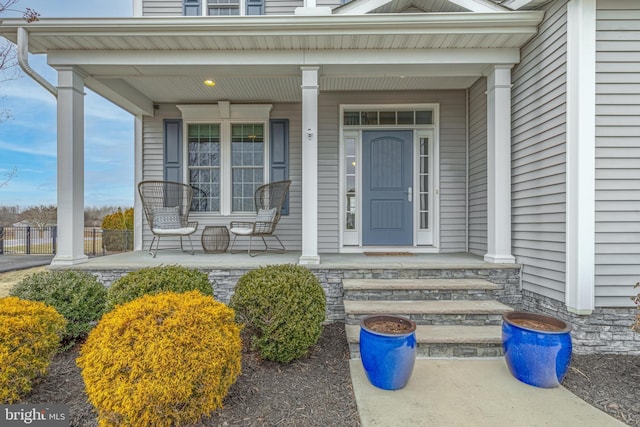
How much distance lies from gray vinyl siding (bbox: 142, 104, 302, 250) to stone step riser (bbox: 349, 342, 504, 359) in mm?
2838

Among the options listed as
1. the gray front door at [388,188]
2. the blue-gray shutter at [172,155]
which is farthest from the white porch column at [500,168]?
the blue-gray shutter at [172,155]

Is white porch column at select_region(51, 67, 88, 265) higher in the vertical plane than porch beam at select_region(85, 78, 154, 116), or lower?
lower

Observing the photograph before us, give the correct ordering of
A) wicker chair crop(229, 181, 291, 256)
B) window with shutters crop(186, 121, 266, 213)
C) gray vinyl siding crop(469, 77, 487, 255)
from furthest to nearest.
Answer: window with shutters crop(186, 121, 266, 213) < wicker chair crop(229, 181, 291, 256) < gray vinyl siding crop(469, 77, 487, 255)

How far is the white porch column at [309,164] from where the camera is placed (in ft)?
11.6

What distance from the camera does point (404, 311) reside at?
2.81 m

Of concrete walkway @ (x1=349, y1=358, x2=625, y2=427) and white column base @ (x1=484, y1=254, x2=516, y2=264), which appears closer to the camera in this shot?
concrete walkway @ (x1=349, y1=358, x2=625, y2=427)

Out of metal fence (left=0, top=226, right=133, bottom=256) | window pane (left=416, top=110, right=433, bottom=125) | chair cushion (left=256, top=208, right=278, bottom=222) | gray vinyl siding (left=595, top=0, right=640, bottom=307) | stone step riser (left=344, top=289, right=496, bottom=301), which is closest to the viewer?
gray vinyl siding (left=595, top=0, right=640, bottom=307)

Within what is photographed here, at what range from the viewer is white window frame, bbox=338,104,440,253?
190 inches

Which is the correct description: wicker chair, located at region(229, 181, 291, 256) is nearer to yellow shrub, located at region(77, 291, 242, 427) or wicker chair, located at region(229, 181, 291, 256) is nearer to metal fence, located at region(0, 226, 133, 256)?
yellow shrub, located at region(77, 291, 242, 427)

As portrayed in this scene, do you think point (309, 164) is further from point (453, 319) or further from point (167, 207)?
point (167, 207)

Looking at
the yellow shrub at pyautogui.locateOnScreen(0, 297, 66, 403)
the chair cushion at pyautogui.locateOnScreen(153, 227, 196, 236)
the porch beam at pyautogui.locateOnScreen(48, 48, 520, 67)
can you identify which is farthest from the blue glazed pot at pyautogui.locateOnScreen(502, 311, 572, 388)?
the chair cushion at pyautogui.locateOnScreen(153, 227, 196, 236)

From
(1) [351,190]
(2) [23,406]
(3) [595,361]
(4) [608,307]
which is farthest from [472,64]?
(2) [23,406]

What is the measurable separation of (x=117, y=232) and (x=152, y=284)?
21.0 ft

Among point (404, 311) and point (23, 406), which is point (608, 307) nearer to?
point (404, 311)
